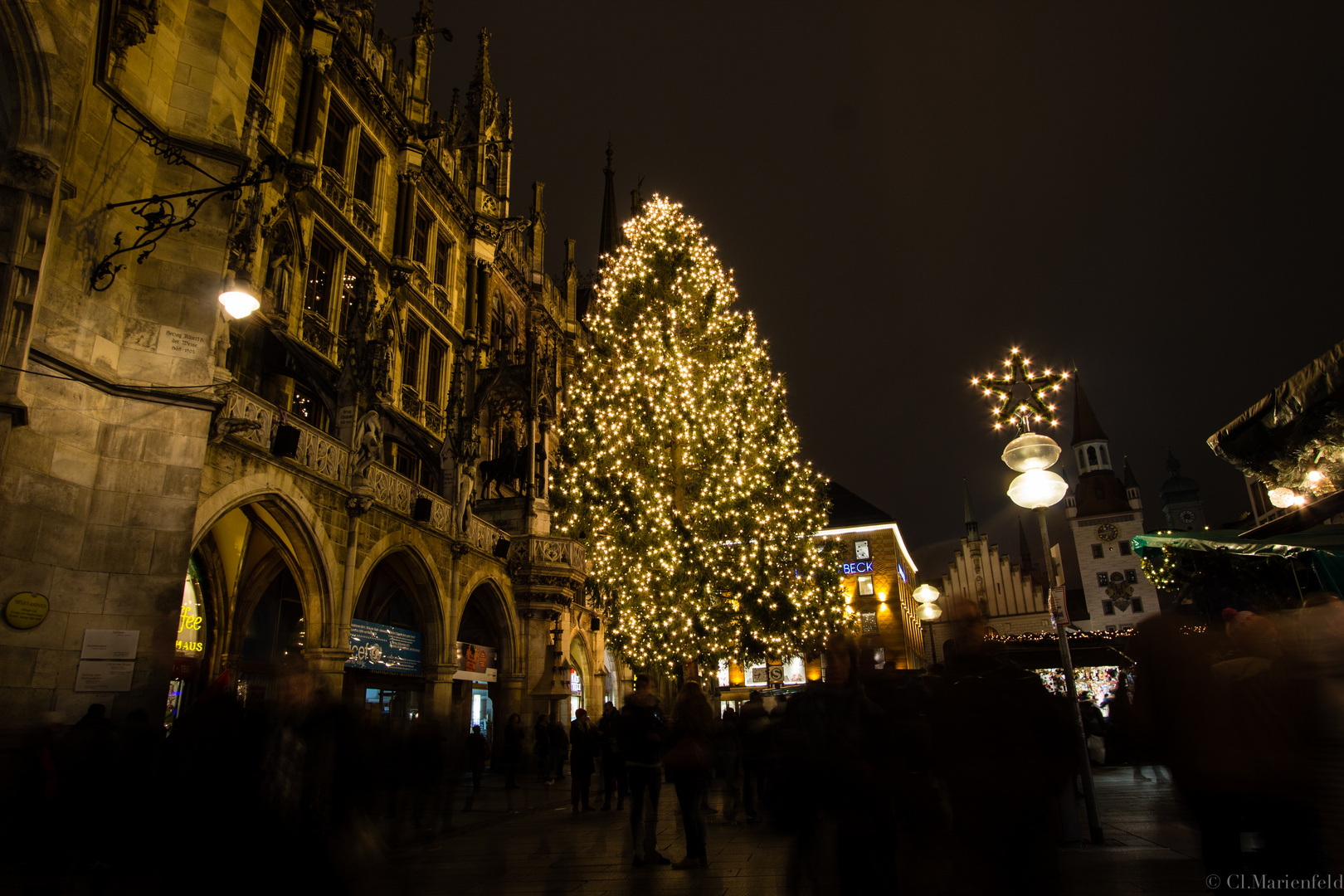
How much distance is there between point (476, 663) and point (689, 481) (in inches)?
295

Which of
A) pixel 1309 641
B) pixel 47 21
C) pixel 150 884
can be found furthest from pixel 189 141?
pixel 1309 641

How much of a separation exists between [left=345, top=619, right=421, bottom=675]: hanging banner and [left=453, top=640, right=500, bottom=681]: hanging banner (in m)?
1.20

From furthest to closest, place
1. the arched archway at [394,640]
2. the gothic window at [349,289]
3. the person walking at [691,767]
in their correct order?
the gothic window at [349,289] < the arched archway at [394,640] < the person walking at [691,767]

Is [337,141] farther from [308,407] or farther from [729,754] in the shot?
[729,754]

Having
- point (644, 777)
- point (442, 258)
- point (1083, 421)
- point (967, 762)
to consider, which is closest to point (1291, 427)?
point (644, 777)

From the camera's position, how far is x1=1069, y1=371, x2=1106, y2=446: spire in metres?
98.8

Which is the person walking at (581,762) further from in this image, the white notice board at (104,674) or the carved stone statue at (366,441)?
the white notice board at (104,674)

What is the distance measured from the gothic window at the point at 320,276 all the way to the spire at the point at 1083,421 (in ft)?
330

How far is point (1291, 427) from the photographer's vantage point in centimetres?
1129

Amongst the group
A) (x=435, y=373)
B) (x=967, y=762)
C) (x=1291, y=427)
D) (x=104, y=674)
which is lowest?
(x=967, y=762)

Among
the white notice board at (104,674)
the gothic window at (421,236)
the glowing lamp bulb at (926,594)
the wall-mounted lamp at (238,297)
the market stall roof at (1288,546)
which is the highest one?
the gothic window at (421,236)

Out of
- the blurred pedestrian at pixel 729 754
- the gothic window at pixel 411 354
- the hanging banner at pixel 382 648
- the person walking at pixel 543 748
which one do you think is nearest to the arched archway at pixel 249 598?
the hanging banner at pixel 382 648

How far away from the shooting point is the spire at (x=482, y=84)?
90.7 feet

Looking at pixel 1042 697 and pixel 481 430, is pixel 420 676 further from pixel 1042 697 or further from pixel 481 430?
pixel 1042 697
